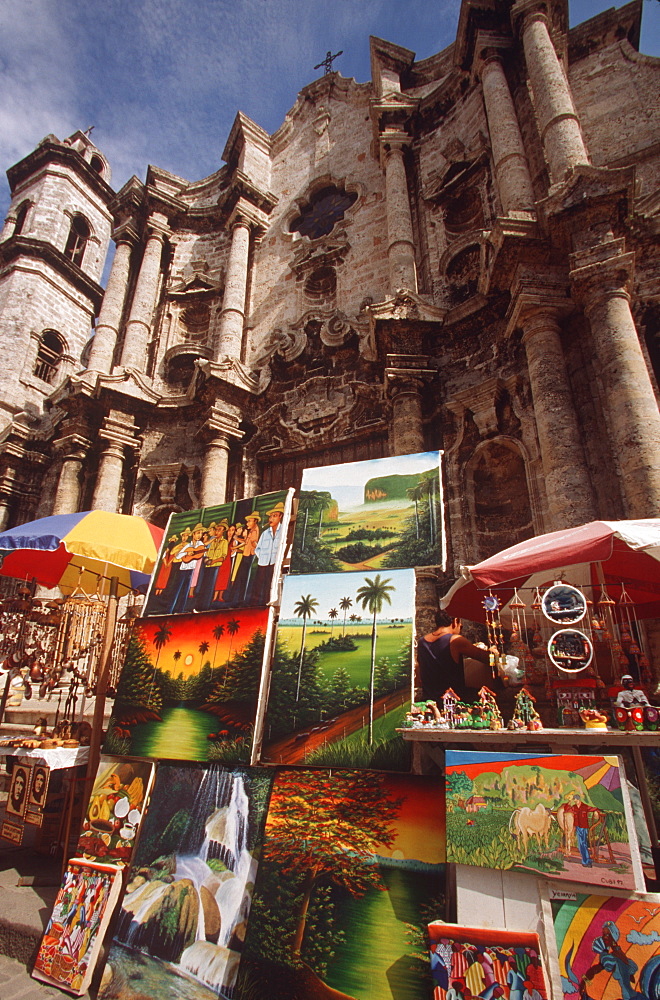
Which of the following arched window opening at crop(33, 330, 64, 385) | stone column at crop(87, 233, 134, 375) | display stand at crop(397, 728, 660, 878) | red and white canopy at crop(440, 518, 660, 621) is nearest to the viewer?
display stand at crop(397, 728, 660, 878)

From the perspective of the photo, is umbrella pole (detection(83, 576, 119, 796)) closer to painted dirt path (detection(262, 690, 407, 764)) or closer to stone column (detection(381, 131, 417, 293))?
painted dirt path (detection(262, 690, 407, 764))

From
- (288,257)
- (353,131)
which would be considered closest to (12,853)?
(288,257)

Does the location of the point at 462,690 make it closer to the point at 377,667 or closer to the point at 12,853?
the point at 377,667

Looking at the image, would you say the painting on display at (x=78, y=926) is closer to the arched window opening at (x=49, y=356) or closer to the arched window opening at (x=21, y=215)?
the arched window opening at (x=49, y=356)

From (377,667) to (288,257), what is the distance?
12153 mm

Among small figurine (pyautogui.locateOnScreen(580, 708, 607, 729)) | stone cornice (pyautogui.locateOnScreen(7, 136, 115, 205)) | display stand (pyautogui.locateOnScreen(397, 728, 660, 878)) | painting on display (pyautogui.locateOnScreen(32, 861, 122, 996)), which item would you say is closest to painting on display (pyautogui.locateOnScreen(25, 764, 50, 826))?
painting on display (pyautogui.locateOnScreen(32, 861, 122, 996))

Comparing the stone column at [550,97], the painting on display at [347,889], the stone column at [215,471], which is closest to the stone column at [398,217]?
the stone column at [550,97]

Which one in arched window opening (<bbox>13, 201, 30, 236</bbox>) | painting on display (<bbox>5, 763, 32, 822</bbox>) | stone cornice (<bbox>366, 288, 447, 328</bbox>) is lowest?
painting on display (<bbox>5, 763, 32, 822</bbox>)

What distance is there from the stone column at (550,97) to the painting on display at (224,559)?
20.8ft

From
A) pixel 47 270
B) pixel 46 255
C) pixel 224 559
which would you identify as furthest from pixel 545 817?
pixel 46 255

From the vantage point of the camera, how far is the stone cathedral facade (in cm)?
664

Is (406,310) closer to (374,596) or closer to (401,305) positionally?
(401,305)

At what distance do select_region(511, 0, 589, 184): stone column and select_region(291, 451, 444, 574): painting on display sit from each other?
216 inches

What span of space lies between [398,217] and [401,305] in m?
3.08
